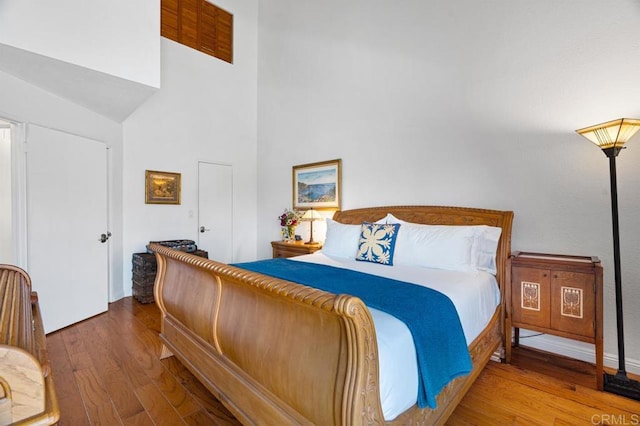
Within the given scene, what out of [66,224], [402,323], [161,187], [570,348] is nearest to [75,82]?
[66,224]

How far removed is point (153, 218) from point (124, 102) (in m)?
1.83

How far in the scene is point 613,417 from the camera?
1.79 meters

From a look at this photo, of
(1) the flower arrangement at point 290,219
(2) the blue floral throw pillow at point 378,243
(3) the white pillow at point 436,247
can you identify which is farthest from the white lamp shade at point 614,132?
(1) the flower arrangement at point 290,219

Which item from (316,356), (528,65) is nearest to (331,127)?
(528,65)

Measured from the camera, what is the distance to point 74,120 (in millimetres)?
3270

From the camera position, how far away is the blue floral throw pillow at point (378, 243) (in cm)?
276

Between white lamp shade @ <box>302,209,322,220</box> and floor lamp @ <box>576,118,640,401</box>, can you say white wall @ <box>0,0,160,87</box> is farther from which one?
floor lamp @ <box>576,118,640,401</box>

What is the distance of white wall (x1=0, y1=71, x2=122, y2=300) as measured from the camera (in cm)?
266

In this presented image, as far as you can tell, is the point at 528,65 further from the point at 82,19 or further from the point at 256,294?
the point at 82,19

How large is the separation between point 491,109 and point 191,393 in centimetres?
342

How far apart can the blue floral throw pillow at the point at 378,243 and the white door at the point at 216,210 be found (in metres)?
3.12

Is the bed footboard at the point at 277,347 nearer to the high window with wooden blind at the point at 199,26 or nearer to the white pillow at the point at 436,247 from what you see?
the white pillow at the point at 436,247

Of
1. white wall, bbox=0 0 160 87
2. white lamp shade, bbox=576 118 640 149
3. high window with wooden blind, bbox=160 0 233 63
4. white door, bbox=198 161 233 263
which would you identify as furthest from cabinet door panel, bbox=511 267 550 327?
high window with wooden blind, bbox=160 0 233 63

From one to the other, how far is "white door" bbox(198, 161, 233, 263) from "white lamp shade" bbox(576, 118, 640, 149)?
15.6 ft
